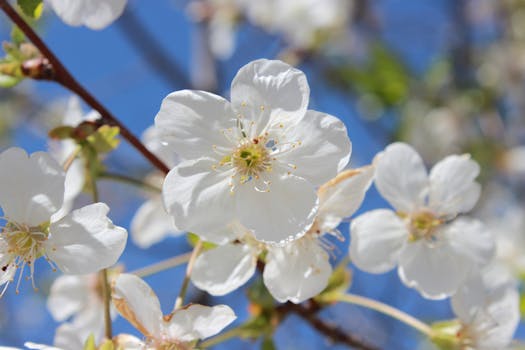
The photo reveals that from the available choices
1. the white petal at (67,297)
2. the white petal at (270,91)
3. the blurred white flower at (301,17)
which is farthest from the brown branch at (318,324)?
the blurred white flower at (301,17)

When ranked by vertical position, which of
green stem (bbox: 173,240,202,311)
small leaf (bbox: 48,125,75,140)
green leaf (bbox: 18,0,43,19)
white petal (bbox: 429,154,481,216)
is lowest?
white petal (bbox: 429,154,481,216)

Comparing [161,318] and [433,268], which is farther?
[433,268]

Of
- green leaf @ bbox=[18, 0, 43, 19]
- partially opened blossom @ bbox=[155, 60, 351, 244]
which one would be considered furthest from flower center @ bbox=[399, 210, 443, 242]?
green leaf @ bbox=[18, 0, 43, 19]

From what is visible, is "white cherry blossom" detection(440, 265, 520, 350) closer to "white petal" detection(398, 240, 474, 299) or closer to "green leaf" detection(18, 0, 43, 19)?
"white petal" detection(398, 240, 474, 299)

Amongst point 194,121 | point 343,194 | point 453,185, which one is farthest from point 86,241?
point 453,185

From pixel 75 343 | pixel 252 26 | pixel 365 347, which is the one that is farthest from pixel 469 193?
pixel 252 26

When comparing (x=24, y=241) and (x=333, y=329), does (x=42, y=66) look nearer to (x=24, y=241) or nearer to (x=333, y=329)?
(x=24, y=241)

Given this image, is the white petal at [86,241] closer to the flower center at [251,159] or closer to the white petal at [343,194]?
the flower center at [251,159]

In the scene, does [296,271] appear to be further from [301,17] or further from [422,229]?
[301,17]
